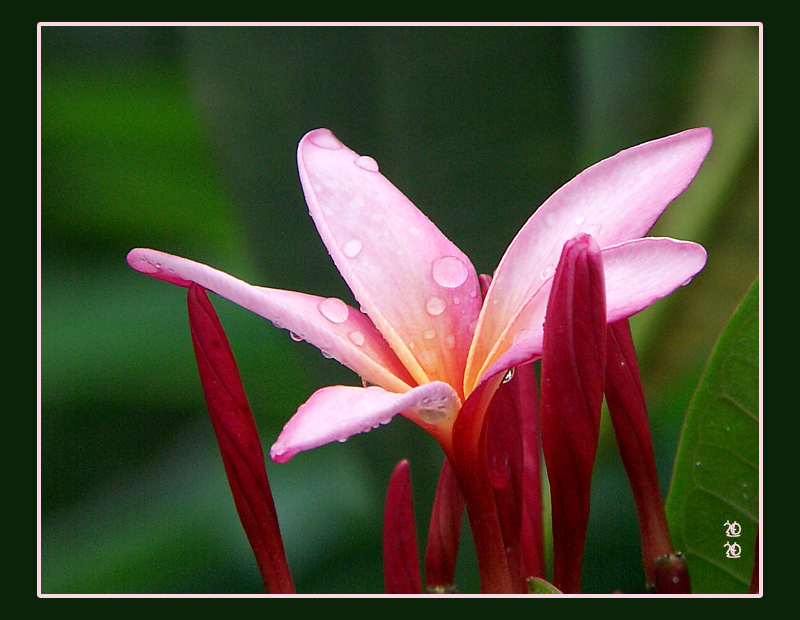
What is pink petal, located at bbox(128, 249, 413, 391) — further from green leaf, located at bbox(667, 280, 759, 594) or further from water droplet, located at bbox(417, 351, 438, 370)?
green leaf, located at bbox(667, 280, 759, 594)

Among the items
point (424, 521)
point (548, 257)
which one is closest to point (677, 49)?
point (548, 257)

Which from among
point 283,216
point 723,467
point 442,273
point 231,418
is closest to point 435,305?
point 442,273

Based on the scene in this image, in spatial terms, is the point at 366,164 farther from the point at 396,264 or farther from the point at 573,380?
the point at 573,380

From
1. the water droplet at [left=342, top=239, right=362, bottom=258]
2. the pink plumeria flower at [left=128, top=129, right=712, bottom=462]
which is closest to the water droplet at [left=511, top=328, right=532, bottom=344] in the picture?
the pink plumeria flower at [left=128, top=129, right=712, bottom=462]

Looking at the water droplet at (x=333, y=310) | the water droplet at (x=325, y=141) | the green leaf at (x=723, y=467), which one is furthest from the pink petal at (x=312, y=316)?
the green leaf at (x=723, y=467)

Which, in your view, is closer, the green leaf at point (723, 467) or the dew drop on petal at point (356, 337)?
the dew drop on petal at point (356, 337)

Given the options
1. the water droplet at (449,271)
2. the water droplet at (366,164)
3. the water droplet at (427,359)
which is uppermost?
the water droplet at (366,164)

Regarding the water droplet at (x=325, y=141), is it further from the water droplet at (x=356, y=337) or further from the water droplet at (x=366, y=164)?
the water droplet at (x=356, y=337)
